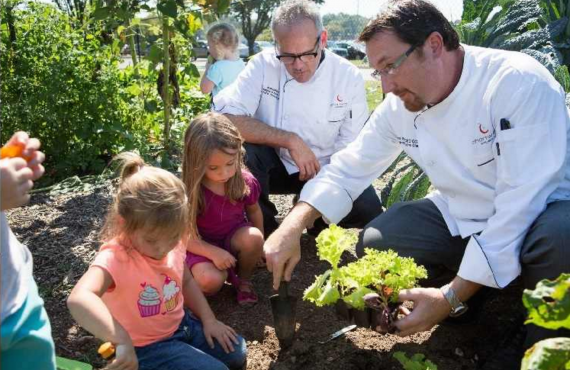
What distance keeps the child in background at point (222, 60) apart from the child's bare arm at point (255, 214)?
3.16 m

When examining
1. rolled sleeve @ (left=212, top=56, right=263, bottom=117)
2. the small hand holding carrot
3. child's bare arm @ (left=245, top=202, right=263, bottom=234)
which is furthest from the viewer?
rolled sleeve @ (left=212, top=56, right=263, bottom=117)

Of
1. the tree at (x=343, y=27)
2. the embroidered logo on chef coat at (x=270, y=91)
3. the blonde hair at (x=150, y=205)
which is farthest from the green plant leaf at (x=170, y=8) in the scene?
the tree at (x=343, y=27)

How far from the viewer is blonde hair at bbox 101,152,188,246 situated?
2.00 m

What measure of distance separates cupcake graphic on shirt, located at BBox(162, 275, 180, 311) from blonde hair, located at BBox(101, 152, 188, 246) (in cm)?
22

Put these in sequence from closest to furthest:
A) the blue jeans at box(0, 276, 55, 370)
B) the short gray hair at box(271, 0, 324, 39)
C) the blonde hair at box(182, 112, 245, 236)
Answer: the blue jeans at box(0, 276, 55, 370), the blonde hair at box(182, 112, 245, 236), the short gray hair at box(271, 0, 324, 39)

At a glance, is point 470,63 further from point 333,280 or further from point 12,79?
point 12,79

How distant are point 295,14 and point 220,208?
1112mm

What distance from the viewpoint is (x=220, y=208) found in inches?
112

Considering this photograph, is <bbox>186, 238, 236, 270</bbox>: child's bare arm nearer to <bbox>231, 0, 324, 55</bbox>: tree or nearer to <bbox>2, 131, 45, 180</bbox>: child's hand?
<bbox>2, 131, 45, 180</bbox>: child's hand

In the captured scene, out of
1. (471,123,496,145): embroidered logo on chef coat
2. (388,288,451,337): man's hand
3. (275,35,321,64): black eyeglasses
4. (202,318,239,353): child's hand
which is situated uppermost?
(275,35,321,64): black eyeglasses

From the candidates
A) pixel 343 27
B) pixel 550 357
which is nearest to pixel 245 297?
pixel 550 357

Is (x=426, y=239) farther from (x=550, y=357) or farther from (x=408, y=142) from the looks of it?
(x=550, y=357)

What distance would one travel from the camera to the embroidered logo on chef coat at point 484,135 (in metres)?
2.31

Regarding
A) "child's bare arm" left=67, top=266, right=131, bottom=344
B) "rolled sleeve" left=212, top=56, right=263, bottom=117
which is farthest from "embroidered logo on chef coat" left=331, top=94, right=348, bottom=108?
"child's bare arm" left=67, top=266, right=131, bottom=344
